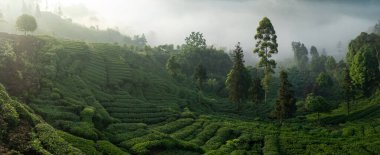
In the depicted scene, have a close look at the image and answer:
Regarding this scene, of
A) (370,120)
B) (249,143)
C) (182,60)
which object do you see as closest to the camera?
(249,143)

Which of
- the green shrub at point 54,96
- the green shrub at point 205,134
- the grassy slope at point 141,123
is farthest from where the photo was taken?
the green shrub at point 54,96

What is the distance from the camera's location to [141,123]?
63188 millimetres

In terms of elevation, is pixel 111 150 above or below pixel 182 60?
below

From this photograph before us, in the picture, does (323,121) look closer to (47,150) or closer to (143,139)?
(143,139)

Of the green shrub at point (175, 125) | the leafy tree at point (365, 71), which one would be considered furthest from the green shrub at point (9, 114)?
the leafy tree at point (365, 71)

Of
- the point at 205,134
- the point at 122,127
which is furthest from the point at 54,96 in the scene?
the point at 205,134

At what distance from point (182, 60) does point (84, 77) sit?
290ft

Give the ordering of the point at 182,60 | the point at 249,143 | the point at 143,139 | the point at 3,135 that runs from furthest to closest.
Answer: the point at 182,60, the point at 249,143, the point at 143,139, the point at 3,135

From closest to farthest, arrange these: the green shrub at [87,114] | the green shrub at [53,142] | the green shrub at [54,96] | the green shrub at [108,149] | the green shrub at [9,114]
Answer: the green shrub at [53,142] < the green shrub at [9,114] < the green shrub at [108,149] < the green shrub at [87,114] < the green shrub at [54,96]

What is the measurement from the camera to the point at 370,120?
3199 inches

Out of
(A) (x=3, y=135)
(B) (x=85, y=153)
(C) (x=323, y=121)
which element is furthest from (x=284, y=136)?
(A) (x=3, y=135)

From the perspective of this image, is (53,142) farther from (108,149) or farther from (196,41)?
(196,41)

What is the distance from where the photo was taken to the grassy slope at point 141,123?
174 ft

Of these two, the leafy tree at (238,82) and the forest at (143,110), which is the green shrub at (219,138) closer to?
the forest at (143,110)
